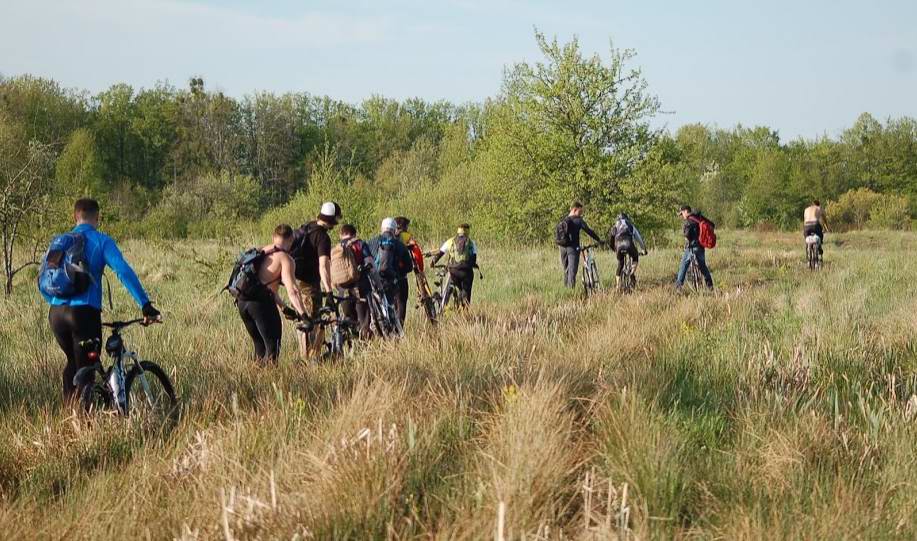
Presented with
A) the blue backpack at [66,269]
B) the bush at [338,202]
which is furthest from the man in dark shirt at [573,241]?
the bush at [338,202]

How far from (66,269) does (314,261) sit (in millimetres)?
3521

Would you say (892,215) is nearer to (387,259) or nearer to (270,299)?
(387,259)

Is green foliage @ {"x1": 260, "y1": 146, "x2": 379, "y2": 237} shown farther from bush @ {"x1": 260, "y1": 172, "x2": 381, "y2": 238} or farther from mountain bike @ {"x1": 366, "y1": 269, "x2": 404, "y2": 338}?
mountain bike @ {"x1": 366, "y1": 269, "x2": 404, "y2": 338}

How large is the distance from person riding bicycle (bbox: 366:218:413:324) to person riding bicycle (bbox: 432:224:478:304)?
6.80 ft

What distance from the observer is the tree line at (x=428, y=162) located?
32.9 meters

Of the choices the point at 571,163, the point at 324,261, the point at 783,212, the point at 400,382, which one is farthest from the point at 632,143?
the point at 783,212

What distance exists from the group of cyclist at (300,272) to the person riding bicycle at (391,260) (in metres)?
0.01

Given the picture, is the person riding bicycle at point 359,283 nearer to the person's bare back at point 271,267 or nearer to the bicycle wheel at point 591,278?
the person's bare back at point 271,267

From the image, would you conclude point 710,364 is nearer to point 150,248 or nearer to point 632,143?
point 150,248

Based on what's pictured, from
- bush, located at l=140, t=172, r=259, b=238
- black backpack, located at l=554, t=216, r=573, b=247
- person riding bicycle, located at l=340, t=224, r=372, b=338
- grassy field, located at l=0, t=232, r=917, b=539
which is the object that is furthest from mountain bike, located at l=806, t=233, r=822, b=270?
bush, located at l=140, t=172, r=259, b=238

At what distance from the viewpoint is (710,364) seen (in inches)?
270

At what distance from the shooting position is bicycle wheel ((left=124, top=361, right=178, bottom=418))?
570cm

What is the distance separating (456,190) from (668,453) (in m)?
39.1

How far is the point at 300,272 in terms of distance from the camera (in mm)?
9234
